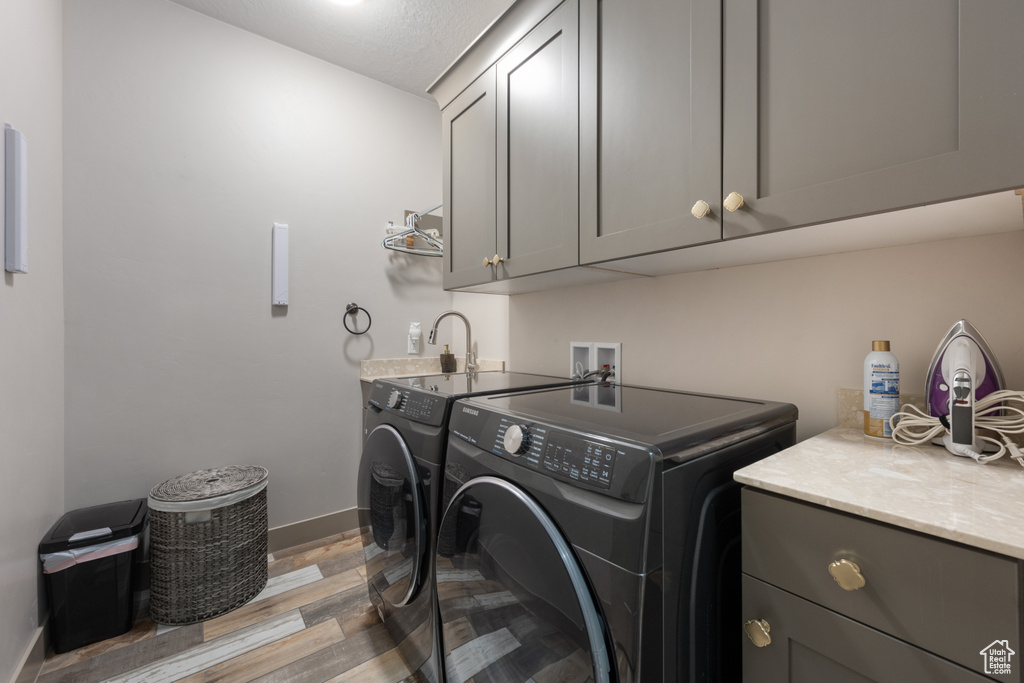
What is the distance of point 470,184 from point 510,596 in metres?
1.46

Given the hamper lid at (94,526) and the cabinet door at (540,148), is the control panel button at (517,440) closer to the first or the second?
the cabinet door at (540,148)

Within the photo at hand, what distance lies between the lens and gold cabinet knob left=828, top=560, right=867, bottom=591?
1.91 ft

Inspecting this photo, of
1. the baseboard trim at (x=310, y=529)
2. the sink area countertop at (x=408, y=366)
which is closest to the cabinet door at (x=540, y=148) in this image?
the sink area countertop at (x=408, y=366)

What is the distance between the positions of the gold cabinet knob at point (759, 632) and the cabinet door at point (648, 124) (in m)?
0.74

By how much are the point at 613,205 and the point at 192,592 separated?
84.5 inches

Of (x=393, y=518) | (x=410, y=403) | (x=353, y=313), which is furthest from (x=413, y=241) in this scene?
(x=393, y=518)

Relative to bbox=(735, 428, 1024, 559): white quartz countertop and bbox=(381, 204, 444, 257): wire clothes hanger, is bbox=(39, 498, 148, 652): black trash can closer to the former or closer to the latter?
bbox=(381, 204, 444, 257): wire clothes hanger

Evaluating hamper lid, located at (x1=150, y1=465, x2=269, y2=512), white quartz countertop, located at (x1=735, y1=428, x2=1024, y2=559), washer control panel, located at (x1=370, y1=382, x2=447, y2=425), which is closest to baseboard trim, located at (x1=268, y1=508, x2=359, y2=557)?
hamper lid, located at (x1=150, y1=465, x2=269, y2=512)

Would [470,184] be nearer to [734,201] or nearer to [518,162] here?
[518,162]

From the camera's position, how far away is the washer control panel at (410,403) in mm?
1213

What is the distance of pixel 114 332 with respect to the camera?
1.80 m

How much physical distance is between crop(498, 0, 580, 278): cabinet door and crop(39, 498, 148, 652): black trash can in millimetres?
1745

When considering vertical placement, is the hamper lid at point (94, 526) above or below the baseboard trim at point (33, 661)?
above

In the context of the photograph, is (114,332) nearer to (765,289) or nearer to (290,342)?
(290,342)
